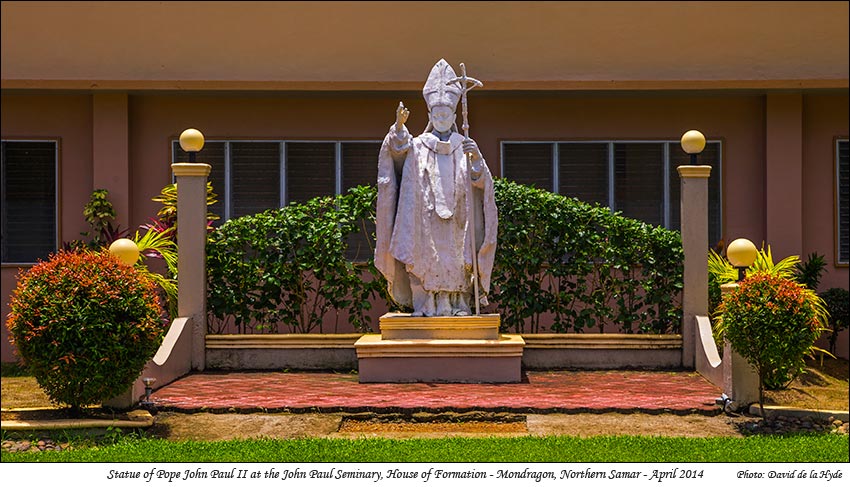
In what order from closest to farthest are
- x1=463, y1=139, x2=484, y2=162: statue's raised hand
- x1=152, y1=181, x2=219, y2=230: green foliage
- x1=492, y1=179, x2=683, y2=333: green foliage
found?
x1=463, y1=139, x2=484, y2=162: statue's raised hand
x1=492, y1=179, x2=683, y2=333: green foliage
x1=152, y1=181, x2=219, y2=230: green foliage

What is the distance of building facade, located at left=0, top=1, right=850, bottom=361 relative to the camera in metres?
14.4

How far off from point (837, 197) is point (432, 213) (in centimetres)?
671

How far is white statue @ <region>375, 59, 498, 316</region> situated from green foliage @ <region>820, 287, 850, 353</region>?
5321 millimetres

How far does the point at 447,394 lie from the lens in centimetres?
962

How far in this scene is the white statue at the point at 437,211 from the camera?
10.6 meters

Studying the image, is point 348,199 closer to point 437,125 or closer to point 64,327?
point 437,125

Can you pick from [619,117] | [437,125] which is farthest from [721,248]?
[437,125]

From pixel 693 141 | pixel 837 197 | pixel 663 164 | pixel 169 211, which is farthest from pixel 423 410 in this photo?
pixel 837 197

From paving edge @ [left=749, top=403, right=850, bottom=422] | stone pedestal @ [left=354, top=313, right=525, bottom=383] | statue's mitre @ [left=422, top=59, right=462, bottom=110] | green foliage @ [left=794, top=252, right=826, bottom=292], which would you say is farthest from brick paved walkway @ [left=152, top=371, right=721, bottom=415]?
green foliage @ [left=794, top=252, right=826, bottom=292]

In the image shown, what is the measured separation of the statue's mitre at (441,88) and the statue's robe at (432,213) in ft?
1.06

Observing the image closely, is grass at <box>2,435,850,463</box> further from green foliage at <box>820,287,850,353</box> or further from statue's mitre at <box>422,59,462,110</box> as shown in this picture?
green foliage at <box>820,287,850,353</box>

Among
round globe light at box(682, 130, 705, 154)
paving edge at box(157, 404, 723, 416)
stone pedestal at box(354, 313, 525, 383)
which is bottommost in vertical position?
paving edge at box(157, 404, 723, 416)
